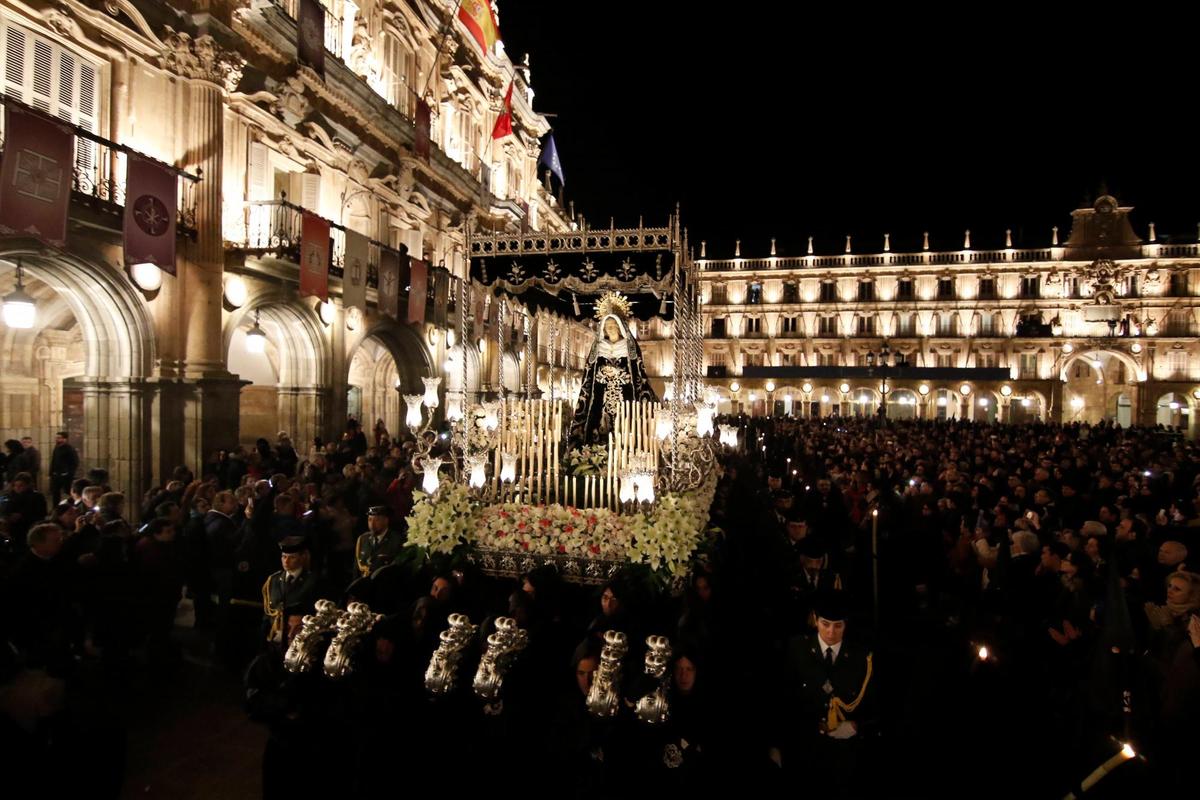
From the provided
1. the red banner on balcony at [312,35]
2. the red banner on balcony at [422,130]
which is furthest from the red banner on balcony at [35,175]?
the red banner on balcony at [422,130]

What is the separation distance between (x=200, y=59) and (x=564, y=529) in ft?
40.4

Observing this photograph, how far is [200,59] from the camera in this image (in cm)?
1246

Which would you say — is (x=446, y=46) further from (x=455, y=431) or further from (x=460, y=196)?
(x=455, y=431)

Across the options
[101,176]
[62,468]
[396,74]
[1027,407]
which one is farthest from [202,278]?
[1027,407]

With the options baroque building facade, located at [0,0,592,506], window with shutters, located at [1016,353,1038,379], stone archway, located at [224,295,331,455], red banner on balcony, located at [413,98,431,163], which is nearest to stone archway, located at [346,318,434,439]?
baroque building facade, located at [0,0,592,506]

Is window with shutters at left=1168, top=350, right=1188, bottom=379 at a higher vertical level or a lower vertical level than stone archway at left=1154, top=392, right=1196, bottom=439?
higher

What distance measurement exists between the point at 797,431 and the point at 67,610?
2433cm

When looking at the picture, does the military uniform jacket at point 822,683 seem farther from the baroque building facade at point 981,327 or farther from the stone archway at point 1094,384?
the stone archway at point 1094,384

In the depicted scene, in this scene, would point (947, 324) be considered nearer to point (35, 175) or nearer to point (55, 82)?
point (55, 82)

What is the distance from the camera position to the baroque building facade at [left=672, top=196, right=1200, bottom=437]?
47531 millimetres

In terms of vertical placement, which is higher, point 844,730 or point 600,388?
point 600,388

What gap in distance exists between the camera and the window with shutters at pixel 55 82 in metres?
10.1

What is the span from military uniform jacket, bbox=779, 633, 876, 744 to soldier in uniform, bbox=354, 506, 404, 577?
4506mm

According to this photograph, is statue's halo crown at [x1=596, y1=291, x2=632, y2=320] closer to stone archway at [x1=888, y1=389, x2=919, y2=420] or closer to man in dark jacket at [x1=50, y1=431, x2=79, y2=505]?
man in dark jacket at [x1=50, y1=431, x2=79, y2=505]
